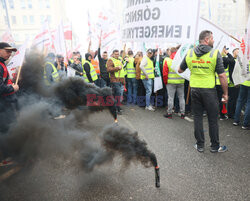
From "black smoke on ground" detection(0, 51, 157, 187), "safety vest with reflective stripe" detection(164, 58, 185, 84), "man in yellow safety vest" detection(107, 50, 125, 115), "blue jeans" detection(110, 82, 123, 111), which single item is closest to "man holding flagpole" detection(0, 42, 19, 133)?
"black smoke on ground" detection(0, 51, 157, 187)

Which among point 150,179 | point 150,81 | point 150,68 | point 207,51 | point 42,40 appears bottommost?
point 150,179

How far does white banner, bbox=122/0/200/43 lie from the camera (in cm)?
383

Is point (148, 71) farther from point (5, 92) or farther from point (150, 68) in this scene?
point (5, 92)

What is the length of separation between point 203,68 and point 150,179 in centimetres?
218

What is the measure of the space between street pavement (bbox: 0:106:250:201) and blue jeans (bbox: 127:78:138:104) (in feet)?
13.2

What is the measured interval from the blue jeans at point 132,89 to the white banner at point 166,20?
3.42m

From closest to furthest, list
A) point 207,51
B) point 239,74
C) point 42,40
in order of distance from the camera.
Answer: point 207,51 < point 239,74 < point 42,40

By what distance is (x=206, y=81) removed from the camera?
3.63 metres

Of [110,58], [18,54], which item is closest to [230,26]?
[110,58]

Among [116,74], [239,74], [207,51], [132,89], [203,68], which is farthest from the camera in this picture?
[132,89]

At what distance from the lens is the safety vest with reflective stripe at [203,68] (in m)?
3.47

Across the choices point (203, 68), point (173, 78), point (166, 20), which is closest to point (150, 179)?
point (203, 68)

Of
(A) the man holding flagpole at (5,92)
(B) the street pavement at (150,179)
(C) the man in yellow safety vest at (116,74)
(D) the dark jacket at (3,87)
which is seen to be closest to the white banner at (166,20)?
(C) the man in yellow safety vest at (116,74)

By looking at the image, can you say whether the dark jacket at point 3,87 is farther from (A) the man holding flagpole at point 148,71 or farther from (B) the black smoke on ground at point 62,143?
(A) the man holding flagpole at point 148,71
